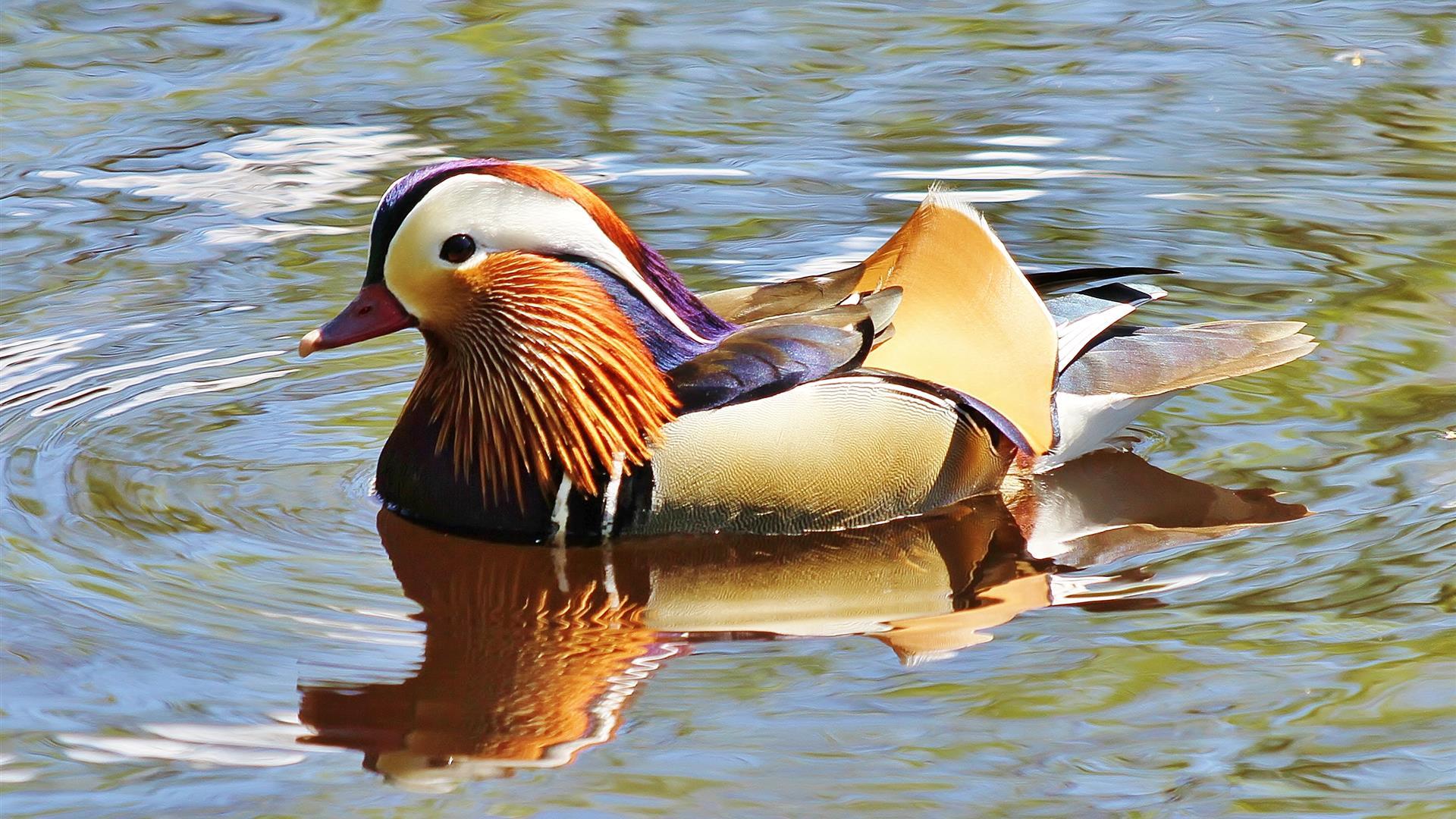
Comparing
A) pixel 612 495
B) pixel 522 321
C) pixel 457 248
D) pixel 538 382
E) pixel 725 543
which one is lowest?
pixel 725 543

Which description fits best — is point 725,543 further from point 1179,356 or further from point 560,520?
point 1179,356

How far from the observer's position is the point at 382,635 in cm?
502

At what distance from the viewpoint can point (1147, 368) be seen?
6273mm

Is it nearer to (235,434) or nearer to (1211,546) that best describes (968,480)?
(1211,546)

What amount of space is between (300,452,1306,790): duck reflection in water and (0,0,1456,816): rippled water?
0.05 feet

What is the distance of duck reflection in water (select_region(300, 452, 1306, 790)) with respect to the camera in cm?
457

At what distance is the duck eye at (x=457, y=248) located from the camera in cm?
558

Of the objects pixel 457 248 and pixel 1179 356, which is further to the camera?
pixel 1179 356

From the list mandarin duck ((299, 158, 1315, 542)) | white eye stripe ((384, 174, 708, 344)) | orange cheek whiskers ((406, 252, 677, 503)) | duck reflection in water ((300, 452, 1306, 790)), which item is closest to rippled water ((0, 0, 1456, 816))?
duck reflection in water ((300, 452, 1306, 790))

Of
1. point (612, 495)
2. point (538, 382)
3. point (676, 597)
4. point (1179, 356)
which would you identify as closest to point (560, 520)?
point (612, 495)

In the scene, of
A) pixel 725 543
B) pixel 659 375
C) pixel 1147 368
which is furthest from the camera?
pixel 1147 368

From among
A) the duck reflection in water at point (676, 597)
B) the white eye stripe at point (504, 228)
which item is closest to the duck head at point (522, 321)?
the white eye stripe at point (504, 228)

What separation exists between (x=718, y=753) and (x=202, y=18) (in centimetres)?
733

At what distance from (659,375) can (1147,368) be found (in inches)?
61.6
